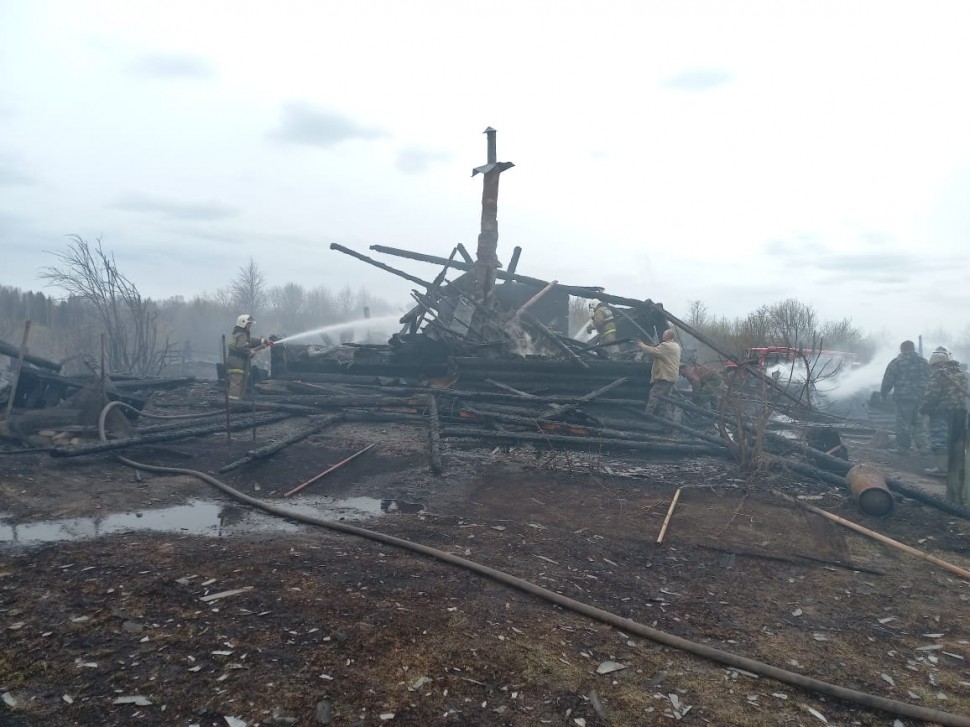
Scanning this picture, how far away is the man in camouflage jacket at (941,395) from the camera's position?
35.9ft

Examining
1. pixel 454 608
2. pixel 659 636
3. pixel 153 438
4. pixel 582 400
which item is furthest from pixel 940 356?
pixel 153 438

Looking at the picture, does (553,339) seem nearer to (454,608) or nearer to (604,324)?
(604,324)

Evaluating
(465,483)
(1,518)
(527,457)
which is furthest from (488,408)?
(1,518)

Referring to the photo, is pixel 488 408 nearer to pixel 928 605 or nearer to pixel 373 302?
pixel 928 605

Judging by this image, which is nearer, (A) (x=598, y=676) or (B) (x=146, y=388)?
(A) (x=598, y=676)

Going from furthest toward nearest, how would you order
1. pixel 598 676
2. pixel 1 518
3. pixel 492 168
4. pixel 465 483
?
1. pixel 492 168
2. pixel 465 483
3. pixel 1 518
4. pixel 598 676

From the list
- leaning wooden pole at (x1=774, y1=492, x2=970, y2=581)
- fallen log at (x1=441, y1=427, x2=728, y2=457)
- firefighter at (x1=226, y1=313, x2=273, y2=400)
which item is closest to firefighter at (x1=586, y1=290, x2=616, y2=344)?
fallen log at (x1=441, y1=427, x2=728, y2=457)

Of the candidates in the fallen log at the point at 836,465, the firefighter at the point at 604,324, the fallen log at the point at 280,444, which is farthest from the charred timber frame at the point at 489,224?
the fallen log at the point at 836,465

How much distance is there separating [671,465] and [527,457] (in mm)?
2195

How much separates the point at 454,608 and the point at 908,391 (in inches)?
478

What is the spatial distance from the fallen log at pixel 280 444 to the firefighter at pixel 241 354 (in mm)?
2637

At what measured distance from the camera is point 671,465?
30.7 feet

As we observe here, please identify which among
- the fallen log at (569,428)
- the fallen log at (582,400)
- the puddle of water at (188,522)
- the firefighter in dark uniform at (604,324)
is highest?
the firefighter in dark uniform at (604,324)

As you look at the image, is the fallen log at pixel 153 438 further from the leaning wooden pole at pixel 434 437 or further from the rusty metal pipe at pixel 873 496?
the rusty metal pipe at pixel 873 496
